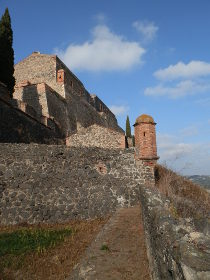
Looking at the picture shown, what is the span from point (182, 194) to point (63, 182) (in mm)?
7718

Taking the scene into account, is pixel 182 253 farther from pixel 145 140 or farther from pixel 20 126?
pixel 20 126

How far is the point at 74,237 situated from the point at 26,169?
4604 millimetres

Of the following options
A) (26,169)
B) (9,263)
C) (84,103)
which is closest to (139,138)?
(26,169)

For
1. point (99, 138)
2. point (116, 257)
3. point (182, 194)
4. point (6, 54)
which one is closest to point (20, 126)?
point (99, 138)

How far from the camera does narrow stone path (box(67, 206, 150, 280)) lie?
19.7 ft

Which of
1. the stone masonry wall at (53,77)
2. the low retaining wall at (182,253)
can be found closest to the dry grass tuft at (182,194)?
the low retaining wall at (182,253)

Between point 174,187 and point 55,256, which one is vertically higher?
point 174,187

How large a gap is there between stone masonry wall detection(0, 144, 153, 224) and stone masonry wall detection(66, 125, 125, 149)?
1052 centimetres

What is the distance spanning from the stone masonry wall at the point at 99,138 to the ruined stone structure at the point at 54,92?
346 centimetres

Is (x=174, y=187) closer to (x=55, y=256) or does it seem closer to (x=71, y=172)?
(x=71, y=172)

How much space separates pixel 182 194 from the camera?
1764 cm

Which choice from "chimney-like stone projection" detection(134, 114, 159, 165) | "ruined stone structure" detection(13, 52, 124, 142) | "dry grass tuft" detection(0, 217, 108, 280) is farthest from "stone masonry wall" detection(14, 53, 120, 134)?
"dry grass tuft" detection(0, 217, 108, 280)

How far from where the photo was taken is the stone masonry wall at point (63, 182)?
13164 mm

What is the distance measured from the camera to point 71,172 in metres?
13.9
